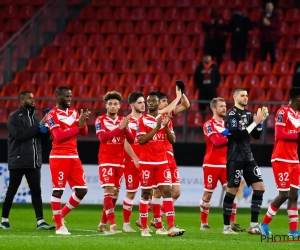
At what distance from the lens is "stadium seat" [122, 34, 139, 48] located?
28219 millimetres

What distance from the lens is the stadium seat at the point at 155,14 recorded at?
94.7 feet

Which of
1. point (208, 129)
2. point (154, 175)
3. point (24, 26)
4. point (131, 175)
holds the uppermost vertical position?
point (24, 26)

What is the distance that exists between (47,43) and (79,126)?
14.4 m

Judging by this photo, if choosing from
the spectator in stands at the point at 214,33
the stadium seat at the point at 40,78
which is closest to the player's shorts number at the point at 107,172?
the spectator in stands at the point at 214,33

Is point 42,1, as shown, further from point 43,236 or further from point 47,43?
point 43,236

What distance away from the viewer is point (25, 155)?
16125 mm

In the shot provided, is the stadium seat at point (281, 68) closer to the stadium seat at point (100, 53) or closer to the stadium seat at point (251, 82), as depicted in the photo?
the stadium seat at point (251, 82)

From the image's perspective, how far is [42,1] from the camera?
2973 centimetres

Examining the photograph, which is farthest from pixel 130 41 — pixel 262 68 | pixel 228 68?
pixel 262 68

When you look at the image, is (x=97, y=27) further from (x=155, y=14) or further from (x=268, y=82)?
(x=268, y=82)

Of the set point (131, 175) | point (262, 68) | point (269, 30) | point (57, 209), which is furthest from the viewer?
point (262, 68)

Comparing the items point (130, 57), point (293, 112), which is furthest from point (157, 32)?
point (293, 112)

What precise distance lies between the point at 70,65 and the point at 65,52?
72 centimetres

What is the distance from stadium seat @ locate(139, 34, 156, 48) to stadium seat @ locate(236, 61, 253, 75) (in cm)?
286
